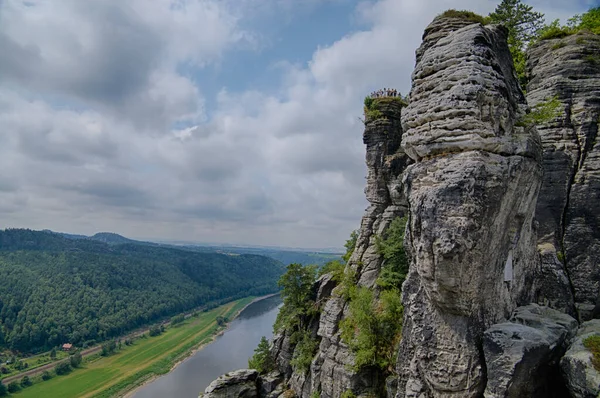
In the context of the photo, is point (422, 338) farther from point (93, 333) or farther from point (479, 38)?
point (93, 333)

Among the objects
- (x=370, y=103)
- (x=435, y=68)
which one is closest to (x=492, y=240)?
(x=435, y=68)

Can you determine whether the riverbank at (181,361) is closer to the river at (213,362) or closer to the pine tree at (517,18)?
the river at (213,362)

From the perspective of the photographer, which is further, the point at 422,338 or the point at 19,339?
the point at 19,339

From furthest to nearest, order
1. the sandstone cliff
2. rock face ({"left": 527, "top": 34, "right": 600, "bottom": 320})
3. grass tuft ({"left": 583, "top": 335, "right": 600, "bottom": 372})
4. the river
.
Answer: the river → rock face ({"left": 527, "top": 34, "right": 600, "bottom": 320}) → the sandstone cliff → grass tuft ({"left": 583, "top": 335, "right": 600, "bottom": 372})

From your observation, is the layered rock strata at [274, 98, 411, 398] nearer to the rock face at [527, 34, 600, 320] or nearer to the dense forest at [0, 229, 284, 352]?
the rock face at [527, 34, 600, 320]

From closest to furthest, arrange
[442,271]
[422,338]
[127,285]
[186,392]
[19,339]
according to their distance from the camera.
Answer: [442,271], [422,338], [186,392], [19,339], [127,285]

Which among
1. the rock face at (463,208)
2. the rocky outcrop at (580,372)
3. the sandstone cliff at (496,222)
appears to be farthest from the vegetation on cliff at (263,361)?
the rocky outcrop at (580,372)

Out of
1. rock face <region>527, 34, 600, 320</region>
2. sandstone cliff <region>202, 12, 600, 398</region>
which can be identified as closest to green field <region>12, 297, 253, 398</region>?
sandstone cliff <region>202, 12, 600, 398</region>
